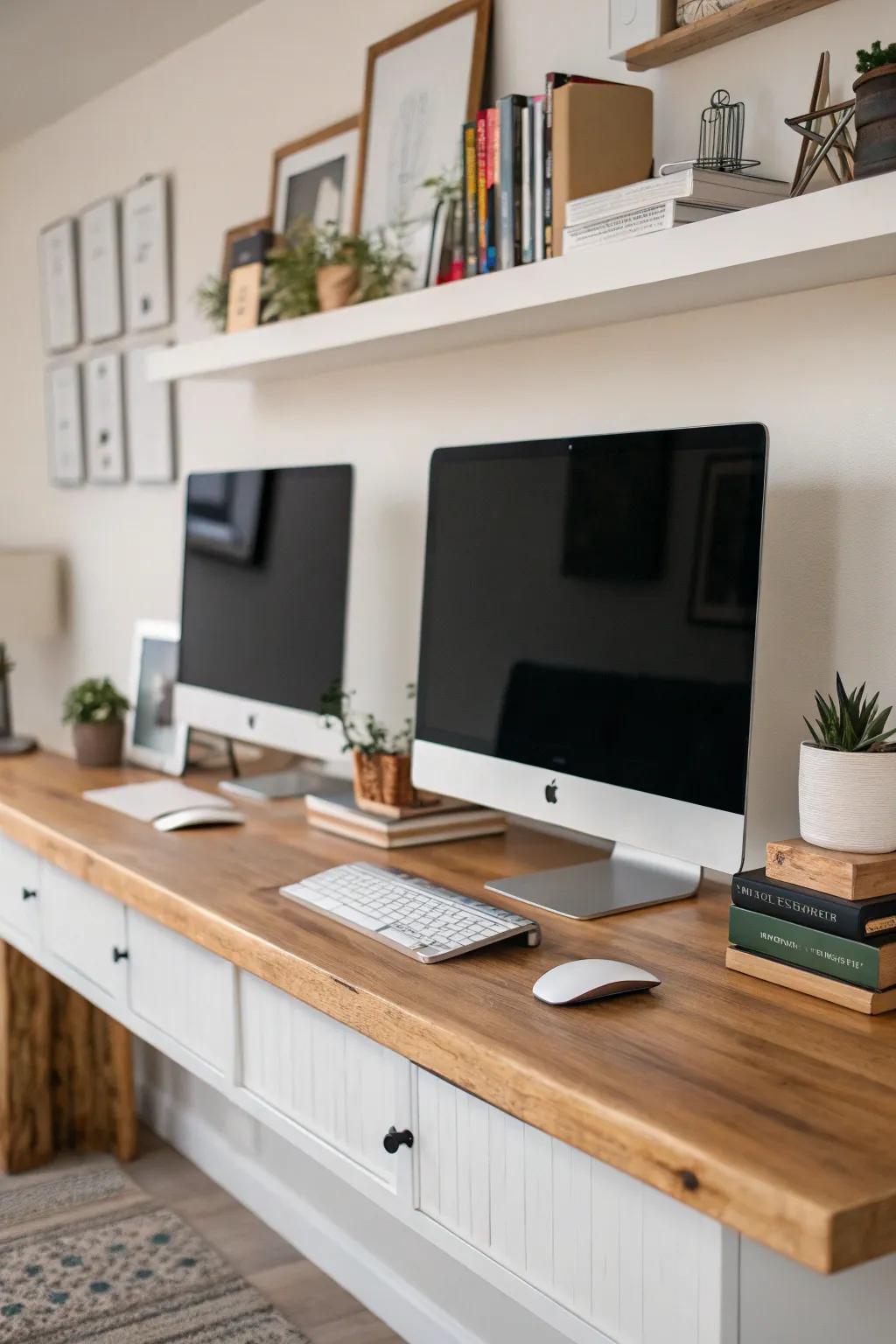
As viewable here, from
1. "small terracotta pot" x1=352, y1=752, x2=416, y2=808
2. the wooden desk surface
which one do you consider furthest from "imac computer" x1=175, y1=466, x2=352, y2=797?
the wooden desk surface

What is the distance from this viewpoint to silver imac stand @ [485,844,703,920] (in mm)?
1641

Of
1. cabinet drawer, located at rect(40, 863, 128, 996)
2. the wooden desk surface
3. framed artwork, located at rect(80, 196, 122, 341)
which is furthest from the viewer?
framed artwork, located at rect(80, 196, 122, 341)

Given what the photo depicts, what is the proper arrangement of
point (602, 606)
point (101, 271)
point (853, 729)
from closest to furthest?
point (853, 729), point (602, 606), point (101, 271)

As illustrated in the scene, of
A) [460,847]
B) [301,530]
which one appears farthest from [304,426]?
[460,847]

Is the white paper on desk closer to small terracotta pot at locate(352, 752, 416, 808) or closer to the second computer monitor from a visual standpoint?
the second computer monitor

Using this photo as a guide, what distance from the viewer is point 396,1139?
4.54 ft

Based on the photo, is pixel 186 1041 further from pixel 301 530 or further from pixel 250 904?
pixel 301 530

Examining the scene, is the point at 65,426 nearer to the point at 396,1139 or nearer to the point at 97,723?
the point at 97,723

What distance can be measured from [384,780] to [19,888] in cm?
74

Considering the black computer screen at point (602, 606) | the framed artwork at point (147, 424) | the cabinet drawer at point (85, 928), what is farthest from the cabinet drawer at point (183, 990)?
the framed artwork at point (147, 424)

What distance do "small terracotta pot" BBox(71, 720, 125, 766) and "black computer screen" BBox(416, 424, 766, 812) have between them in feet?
3.70

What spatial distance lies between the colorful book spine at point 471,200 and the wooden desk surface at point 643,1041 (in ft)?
2.83

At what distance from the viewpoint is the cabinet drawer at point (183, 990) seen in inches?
67.6

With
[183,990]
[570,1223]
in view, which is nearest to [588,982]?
[570,1223]
